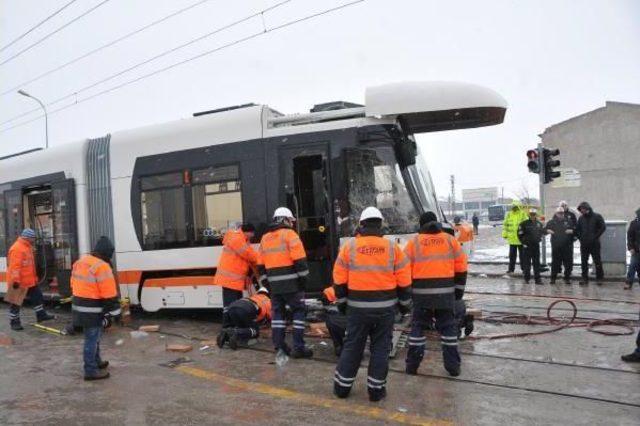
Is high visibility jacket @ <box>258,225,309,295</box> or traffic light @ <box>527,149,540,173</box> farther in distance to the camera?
traffic light @ <box>527,149,540,173</box>

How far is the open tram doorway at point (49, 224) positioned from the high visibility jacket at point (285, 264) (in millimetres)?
4871

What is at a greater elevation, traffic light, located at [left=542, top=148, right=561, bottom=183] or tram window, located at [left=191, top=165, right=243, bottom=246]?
traffic light, located at [left=542, top=148, right=561, bottom=183]

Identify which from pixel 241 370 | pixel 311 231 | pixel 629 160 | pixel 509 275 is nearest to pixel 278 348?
pixel 241 370

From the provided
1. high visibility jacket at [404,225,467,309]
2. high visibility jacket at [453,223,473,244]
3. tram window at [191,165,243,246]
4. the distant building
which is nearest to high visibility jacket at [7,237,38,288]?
tram window at [191,165,243,246]

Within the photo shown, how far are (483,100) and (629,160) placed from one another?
34.2m

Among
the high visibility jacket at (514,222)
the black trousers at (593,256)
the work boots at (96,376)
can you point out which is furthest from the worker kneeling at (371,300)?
the high visibility jacket at (514,222)

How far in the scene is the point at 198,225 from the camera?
26.8 ft

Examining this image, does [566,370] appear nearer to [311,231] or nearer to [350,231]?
[350,231]

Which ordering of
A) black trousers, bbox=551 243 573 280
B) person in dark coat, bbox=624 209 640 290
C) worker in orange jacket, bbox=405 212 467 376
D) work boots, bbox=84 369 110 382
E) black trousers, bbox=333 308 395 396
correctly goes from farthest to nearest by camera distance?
black trousers, bbox=551 243 573 280 → person in dark coat, bbox=624 209 640 290 → work boots, bbox=84 369 110 382 → worker in orange jacket, bbox=405 212 467 376 → black trousers, bbox=333 308 395 396

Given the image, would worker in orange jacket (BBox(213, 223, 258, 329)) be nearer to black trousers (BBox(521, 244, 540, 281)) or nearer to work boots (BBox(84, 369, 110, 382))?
work boots (BBox(84, 369, 110, 382))

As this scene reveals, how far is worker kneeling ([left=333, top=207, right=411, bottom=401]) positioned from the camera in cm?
470

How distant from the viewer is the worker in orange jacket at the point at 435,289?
5398mm

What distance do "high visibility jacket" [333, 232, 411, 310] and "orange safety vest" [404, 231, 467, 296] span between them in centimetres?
61

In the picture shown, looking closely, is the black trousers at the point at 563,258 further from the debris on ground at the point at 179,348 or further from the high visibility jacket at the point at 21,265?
the high visibility jacket at the point at 21,265
